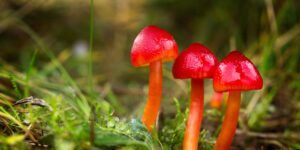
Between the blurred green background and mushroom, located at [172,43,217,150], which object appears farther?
the blurred green background

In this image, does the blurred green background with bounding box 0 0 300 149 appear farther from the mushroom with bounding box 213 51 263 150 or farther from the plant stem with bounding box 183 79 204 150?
the mushroom with bounding box 213 51 263 150

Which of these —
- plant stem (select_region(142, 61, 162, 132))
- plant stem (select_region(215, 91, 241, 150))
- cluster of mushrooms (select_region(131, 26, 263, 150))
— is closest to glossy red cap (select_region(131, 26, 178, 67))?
cluster of mushrooms (select_region(131, 26, 263, 150))

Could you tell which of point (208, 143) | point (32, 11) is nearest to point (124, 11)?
point (32, 11)

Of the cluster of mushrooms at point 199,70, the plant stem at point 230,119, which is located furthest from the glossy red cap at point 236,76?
the plant stem at point 230,119

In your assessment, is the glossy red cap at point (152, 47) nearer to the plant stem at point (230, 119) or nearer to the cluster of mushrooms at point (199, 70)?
the cluster of mushrooms at point (199, 70)

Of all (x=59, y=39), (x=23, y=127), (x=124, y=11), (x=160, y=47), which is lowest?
(x=23, y=127)

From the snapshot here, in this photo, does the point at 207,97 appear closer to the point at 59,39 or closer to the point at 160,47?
the point at 160,47
